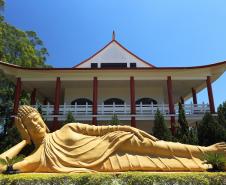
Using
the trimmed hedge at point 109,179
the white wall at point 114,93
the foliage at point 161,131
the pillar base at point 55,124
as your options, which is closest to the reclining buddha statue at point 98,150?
the trimmed hedge at point 109,179

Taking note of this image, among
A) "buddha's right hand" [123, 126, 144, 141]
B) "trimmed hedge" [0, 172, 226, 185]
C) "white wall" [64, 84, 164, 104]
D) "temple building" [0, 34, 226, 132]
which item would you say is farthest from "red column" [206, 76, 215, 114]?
"trimmed hedge" [0, 172, 226, 185]

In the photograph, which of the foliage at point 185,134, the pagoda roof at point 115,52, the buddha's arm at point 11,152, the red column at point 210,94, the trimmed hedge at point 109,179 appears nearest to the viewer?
the trimmed hedge at point 109,179

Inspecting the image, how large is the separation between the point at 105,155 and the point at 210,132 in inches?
349

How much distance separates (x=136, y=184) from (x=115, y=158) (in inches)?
50.0

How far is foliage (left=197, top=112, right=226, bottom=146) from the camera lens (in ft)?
43.8

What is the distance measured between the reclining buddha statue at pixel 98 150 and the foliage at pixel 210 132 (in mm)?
7501

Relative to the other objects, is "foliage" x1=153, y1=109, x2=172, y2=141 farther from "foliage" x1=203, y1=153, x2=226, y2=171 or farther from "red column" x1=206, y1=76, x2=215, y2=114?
"foliage" x1=203, y1=153, x2=226, y2=171

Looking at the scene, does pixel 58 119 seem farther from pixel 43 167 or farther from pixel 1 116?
pixel 43 167

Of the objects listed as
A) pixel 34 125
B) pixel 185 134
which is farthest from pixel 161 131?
pixel 34 125

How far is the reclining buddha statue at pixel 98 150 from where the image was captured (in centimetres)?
588

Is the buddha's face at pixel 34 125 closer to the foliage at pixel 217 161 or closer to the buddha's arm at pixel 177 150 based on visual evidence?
the buddha's arm at pixel 177 150

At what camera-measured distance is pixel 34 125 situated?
6223mm

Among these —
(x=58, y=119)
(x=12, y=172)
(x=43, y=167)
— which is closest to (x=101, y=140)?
(x=43, y=167)

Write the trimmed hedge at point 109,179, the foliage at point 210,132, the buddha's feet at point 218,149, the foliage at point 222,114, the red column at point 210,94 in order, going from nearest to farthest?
the trimmed hedge at point 109,179, the buddha's feet at point 218,149, the foliage at point 210,132, the foliage at point 222,114, the red column at point 210,94
